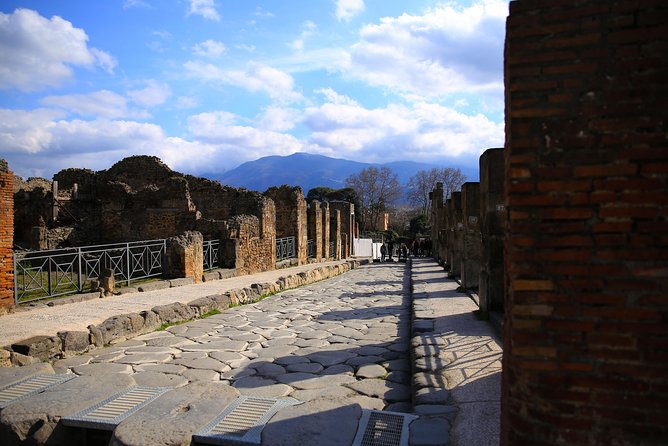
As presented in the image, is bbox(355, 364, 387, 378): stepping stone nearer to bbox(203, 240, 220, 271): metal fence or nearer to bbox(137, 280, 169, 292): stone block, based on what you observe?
bbox(137, 280, 169, 292): stone block

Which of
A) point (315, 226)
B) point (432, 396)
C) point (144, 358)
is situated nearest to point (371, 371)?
point (432, 396)

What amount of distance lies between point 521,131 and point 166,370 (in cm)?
465

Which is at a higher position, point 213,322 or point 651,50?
point 651,50

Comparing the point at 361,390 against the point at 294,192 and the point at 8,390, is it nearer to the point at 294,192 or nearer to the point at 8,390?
the point at 8,390

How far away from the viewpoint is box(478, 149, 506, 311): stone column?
7.28 metres

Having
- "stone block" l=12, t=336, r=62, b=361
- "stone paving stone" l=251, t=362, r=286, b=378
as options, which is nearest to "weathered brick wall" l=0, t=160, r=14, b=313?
"stone block" l=12, t=336, r=62, b=361

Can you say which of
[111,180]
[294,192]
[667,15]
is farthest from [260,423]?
[111,180]

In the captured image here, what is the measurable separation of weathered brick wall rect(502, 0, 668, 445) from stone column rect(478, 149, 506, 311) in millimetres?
4930

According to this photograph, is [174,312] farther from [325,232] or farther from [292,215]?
[325,232]

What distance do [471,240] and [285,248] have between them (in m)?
13.0

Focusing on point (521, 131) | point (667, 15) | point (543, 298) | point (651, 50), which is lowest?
point (543, 298)

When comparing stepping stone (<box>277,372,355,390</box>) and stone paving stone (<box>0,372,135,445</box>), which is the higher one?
stone paving stone (<box>0,372,135,445</box>)

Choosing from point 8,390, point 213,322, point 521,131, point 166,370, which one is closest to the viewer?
point 521,131

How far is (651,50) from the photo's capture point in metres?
2.31
